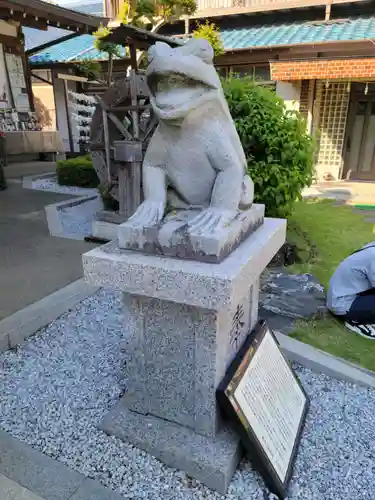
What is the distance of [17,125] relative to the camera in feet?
39.4

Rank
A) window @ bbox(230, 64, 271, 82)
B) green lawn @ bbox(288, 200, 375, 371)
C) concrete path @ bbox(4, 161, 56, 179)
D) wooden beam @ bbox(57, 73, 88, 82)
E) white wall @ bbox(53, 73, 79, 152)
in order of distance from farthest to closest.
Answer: white wall @ bbox(53, 73, 79, 152)
wooden beam @ bbox(57, 73, 88, 82)
window @ bbox(230, 64, 271, 82)
concrete path @ bbox(4, 161, 56, 179)
green lawn @ bbox(288, 200, 375, 371)

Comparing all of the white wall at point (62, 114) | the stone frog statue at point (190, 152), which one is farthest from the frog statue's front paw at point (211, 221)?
the white wall at point (62, 114)

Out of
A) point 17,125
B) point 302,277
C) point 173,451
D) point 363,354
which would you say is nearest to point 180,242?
point 173,451

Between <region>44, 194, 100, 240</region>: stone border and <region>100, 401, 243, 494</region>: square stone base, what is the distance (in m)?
3.88

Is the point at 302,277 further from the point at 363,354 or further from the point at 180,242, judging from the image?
the point at 180,242

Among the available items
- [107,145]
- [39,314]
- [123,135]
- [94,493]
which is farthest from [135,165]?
[94,493]

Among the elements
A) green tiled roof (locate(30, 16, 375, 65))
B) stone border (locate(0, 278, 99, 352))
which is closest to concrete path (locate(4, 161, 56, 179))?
green tiled roof (locate(30, 16, 375, 65))

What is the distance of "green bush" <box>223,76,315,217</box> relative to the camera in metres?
4.70

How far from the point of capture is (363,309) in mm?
3492

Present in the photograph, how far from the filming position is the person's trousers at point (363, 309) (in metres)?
3.47

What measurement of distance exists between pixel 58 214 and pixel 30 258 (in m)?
2.12

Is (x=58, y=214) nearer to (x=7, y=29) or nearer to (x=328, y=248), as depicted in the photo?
(x=328, y=248)

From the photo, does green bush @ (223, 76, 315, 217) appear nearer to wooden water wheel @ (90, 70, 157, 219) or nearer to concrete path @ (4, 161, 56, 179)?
wooden water wheel @ (90, 70, 157, 219)

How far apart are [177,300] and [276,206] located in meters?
3.49
